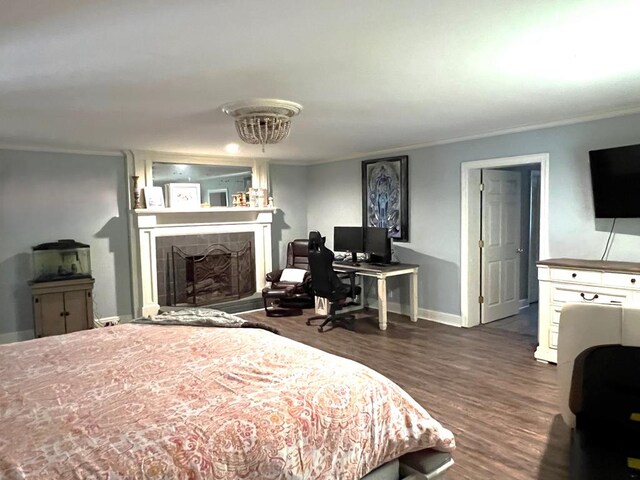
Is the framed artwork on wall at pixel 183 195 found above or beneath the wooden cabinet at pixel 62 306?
above

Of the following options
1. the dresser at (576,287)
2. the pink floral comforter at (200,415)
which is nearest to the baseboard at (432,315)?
the dresser at (576,287)

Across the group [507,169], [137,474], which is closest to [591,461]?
[137,474]

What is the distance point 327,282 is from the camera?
17.6 feet

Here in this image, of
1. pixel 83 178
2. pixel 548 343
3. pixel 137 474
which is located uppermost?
pixel 83 178

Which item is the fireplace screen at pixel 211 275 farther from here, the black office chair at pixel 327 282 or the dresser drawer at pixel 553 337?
the dresser drawer at pixel 553 337

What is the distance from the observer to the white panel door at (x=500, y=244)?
557cm

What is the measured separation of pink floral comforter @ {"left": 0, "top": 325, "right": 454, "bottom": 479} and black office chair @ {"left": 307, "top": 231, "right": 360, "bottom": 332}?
289 centimetres

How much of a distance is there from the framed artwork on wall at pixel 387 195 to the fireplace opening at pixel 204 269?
2.02 meters

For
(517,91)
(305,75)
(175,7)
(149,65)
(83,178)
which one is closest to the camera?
(175,7)

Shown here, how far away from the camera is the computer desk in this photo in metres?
5.41

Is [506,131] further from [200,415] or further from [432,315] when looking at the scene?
[200,415]

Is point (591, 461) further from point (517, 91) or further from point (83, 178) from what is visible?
point (83, 178)

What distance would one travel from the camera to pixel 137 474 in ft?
4.43

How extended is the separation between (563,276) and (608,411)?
75.3 inches
